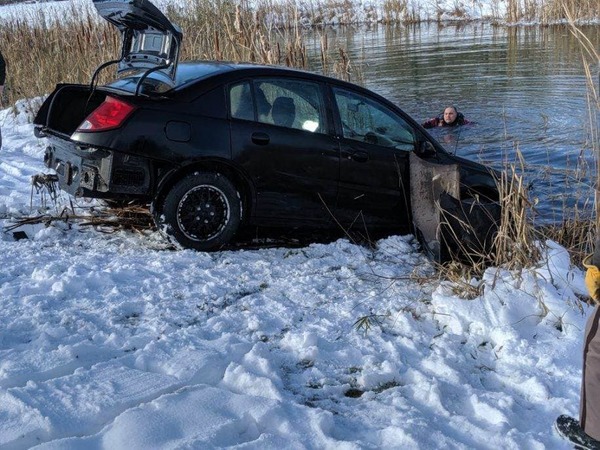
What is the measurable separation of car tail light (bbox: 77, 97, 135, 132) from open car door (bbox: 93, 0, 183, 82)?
1.49 feet

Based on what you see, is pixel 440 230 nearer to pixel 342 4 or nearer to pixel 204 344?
pixel 204 344

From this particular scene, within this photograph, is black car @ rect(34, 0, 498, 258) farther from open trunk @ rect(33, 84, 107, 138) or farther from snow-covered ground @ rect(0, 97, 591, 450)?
snow-covered ground @ rect(0, 97, 591, 450)

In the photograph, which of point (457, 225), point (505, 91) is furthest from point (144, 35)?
point (505, 91)

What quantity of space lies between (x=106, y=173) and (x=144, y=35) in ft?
4.70

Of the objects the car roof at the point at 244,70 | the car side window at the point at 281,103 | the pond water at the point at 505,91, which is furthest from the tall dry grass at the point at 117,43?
the car side window at the point at 281,103

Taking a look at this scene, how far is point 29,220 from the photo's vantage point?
6730 mm

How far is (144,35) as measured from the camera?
6.43 m

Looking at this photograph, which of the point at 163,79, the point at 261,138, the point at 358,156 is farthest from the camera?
the point at 358,156

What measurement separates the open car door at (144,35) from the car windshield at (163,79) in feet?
0.23

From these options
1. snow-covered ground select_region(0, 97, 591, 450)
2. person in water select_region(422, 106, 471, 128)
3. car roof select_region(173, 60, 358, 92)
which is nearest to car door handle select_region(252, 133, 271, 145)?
car roof select_region(173, 60, 358, 92)

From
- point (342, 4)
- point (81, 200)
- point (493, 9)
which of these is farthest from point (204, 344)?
point (342, 4)

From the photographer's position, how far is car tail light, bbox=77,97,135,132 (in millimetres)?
5840

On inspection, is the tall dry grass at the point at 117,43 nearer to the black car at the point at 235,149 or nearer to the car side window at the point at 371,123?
the car side window at the point at 371,123

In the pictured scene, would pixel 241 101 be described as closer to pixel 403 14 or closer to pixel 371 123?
pixel 371 123
